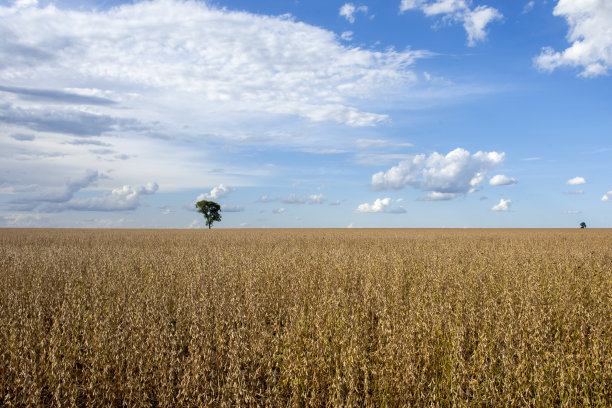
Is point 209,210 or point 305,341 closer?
point 305,341

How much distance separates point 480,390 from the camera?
11.2 feet

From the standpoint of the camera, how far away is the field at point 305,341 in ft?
10.9

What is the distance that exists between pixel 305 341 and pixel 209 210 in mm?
64171

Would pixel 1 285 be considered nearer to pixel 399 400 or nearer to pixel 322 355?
pixel 322 355

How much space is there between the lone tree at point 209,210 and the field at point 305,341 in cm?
5724

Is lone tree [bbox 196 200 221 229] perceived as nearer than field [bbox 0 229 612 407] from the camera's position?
No

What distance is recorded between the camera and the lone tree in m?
64.9

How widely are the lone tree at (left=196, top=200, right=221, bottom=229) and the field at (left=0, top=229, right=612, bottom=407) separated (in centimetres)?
5724

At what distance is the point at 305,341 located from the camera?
155 inches

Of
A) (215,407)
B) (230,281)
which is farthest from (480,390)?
(230,281)

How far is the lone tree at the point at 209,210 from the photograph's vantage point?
6494cm

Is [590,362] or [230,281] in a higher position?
[230,281]

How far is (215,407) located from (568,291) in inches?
254

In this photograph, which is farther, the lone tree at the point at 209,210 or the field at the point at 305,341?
the lone tree at the point at 209,210
